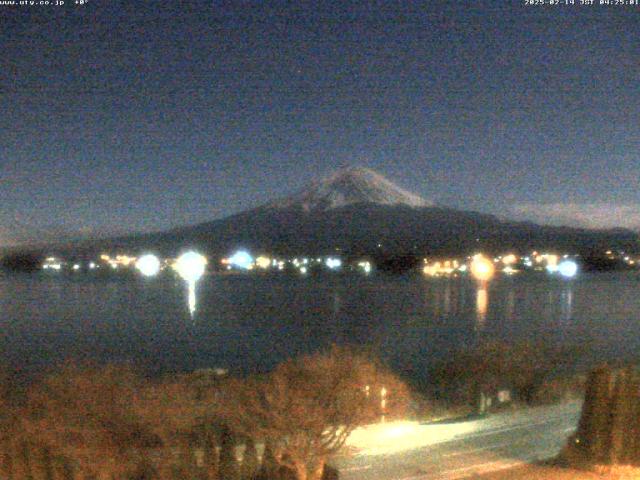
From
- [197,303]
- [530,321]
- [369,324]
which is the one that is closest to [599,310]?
[530,321]

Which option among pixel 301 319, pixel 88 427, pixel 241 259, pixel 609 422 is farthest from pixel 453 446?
pixel 241 259

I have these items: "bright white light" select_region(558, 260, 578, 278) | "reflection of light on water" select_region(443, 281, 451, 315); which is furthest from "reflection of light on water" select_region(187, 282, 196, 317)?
"bright white light" select_region(558, 260, 578, 278)

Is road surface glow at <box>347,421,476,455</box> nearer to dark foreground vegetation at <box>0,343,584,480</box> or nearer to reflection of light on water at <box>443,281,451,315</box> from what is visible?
dark foreground vegetation at <box>0,343,584,480</box>

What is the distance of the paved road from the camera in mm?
8211

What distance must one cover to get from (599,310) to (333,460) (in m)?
32.0

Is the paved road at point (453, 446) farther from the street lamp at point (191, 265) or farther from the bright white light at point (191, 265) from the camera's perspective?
the bright white light at point (191, 265)

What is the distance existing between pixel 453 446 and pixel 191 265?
207ft

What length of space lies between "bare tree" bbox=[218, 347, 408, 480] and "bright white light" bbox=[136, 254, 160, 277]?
218 ft

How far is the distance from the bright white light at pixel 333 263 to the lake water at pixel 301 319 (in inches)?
158

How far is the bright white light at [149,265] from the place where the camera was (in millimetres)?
72562

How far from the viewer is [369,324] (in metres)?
33.0

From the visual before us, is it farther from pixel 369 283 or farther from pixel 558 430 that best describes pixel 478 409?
pixel 369 283

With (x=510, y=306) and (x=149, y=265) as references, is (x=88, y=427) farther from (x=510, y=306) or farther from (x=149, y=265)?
(x=149, y=265)

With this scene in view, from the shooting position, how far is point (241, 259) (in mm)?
67688
